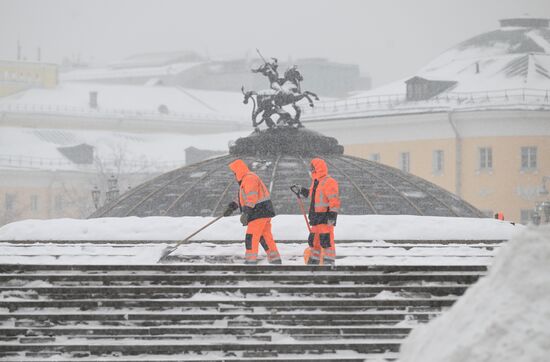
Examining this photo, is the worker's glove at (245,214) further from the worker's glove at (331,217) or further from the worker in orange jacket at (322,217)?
the worker's glove at (331,217)

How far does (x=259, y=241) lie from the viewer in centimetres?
1441

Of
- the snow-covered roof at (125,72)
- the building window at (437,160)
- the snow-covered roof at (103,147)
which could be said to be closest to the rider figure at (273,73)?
the building window at (437,160)

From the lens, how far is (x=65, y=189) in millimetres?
59406

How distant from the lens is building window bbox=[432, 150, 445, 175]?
49.3 meters

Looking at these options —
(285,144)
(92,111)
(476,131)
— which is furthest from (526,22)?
(285,144)

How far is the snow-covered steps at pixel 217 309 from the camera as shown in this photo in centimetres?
1116

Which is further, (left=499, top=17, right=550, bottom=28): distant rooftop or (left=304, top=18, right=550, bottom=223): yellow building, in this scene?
(left=499, top=17, right=550, bottom=28): distant rooftop

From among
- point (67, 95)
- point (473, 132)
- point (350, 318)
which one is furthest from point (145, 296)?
point (67, 95)

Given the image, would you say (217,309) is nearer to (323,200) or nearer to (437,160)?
(323,200)

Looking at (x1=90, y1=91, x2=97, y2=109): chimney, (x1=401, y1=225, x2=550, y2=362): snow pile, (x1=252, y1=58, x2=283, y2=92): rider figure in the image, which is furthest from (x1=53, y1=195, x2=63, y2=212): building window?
(x1=401, y1=225, x2=550, y2=362): snow pile

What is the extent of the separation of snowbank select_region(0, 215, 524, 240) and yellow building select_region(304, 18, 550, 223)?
2979cm

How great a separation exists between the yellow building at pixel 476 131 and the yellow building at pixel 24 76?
32.1 m

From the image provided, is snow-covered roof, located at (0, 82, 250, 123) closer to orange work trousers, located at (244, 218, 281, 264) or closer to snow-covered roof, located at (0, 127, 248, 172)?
snow-covered roof, located at (0, 127, 248, 172)

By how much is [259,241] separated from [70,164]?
162ft
